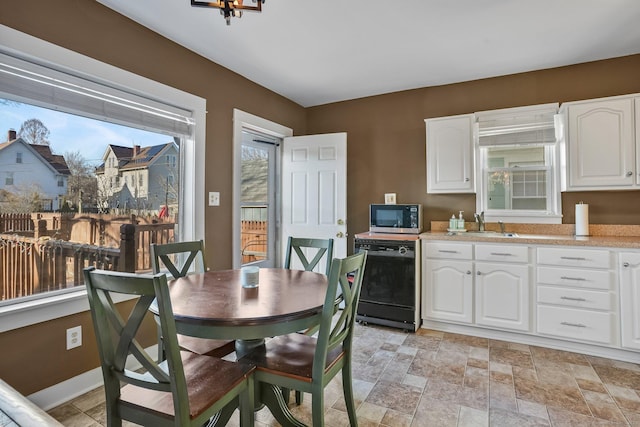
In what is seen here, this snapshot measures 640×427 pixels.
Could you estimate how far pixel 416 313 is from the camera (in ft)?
10.3

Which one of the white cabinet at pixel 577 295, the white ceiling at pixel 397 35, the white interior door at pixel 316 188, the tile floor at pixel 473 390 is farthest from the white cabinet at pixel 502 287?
the white ceiling at pixel 397 35

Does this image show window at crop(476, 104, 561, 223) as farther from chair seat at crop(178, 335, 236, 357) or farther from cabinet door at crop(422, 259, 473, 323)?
chair seat at crop(178, 335, 236, 357)

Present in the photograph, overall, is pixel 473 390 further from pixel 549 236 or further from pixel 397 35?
pixel 397 35

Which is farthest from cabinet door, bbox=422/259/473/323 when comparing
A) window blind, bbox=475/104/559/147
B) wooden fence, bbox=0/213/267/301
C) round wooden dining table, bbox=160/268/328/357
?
wooden fence, bbox=0/213/267/301

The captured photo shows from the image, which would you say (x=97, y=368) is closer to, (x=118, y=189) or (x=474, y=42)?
(x=118, y=189)

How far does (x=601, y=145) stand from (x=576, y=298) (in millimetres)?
1301

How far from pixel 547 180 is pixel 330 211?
2.21m

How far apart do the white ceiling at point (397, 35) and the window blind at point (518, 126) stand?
0.41m

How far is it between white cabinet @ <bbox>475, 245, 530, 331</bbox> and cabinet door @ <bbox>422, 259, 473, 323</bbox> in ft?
0.25

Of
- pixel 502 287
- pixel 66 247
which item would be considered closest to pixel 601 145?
pixel 502 287

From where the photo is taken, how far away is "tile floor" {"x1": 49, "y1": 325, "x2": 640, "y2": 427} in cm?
185

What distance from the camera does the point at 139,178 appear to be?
2.57 meters

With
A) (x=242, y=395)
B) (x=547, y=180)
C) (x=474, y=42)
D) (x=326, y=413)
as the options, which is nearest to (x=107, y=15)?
(x=242, y=395)

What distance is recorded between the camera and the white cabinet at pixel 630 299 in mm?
2447
